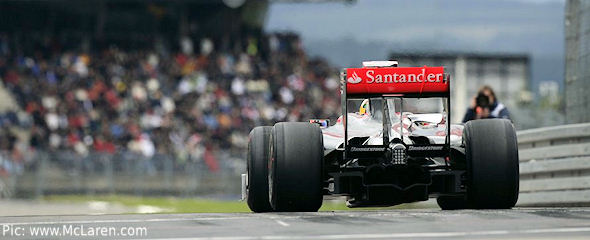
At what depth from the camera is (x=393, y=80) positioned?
10438 millimetres

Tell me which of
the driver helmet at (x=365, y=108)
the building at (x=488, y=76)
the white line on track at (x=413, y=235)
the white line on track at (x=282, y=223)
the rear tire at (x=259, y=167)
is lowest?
the white line on track at (x=282, y=223)

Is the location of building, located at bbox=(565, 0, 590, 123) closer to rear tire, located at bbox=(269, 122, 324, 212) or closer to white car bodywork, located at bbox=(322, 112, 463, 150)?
white car bodywork, located at bbox=(322, 112, 463, 150)

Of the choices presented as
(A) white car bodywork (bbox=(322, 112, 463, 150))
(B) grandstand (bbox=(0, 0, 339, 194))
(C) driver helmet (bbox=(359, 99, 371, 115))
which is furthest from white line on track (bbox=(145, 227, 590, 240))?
(B) grandstand (bbox=(0, 0, 339, 194))

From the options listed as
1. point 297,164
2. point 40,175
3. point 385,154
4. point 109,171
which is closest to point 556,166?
point 385,154

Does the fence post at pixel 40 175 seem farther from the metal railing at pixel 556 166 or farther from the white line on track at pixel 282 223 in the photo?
the white line on track at pixel 282 223

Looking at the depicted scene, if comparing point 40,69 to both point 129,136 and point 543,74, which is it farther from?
point 543,74

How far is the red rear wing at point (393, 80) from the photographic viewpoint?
1042 cm

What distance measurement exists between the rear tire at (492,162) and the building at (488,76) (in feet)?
107

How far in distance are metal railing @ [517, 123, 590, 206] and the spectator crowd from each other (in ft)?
50.5

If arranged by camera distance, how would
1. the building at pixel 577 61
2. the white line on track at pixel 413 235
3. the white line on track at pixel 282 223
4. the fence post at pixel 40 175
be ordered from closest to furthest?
the white line on track at pixel 413 235 → the white line on track at pixel 282 223 → the building at pixel 577 61 → the fence post at pixel 40 175

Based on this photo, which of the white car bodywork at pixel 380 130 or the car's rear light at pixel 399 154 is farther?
the white car bodywork at pixel 380 130

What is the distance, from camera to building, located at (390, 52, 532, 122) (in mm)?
45487

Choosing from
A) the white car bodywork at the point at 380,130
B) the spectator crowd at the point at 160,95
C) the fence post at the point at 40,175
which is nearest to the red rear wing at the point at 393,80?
the white car bodywork at the point at 380,130

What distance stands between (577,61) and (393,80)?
5040 mm
